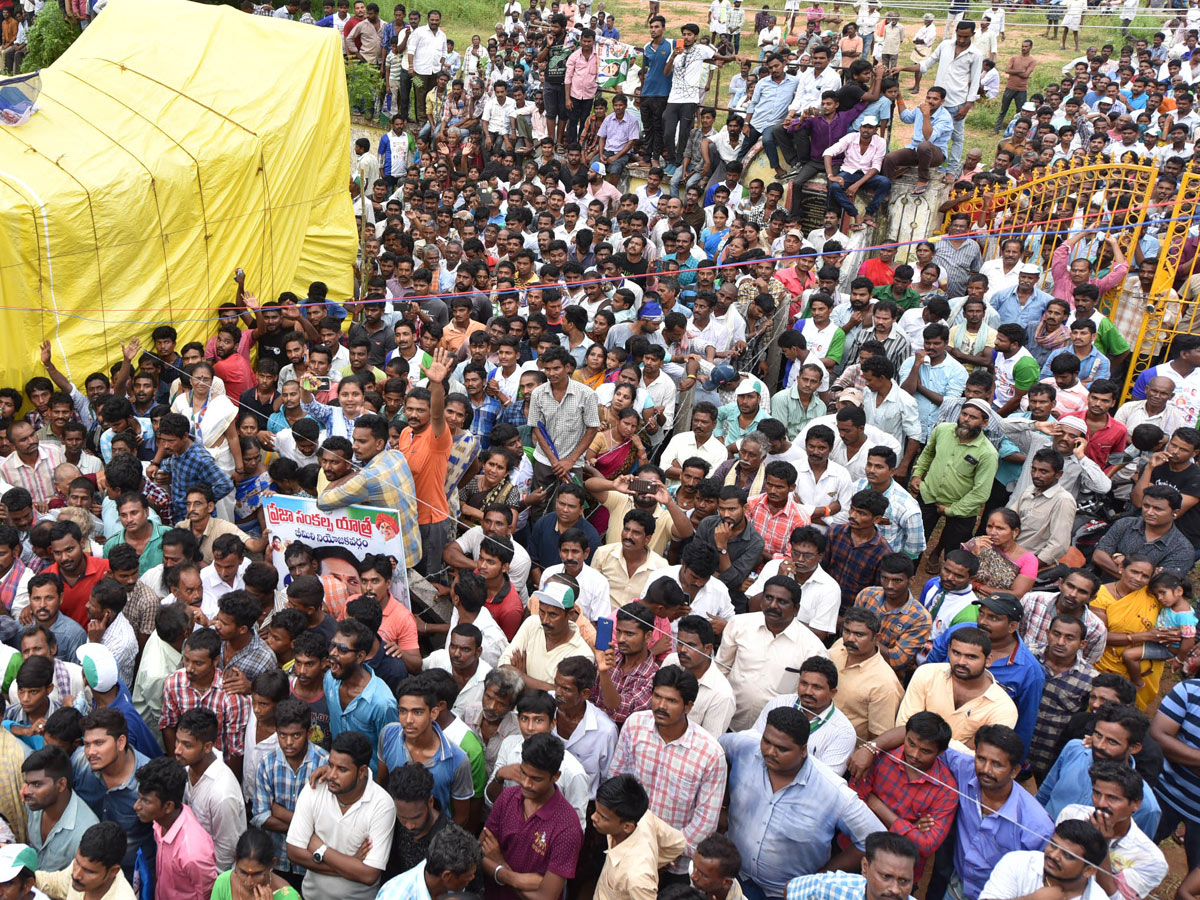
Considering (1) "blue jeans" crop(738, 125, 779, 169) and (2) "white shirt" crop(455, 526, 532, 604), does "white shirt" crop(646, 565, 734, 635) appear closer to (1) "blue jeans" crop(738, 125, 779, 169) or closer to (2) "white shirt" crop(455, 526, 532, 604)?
(2) "white shirt" crop(455, 526, 532, 604)

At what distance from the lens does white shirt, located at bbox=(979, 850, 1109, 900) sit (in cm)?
425

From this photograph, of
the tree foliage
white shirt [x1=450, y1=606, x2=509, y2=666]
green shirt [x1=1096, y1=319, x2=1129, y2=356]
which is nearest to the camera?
white shirt [x1=450, y1=606, x2=509, y2=666]

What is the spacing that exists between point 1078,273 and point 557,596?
619 centimetres

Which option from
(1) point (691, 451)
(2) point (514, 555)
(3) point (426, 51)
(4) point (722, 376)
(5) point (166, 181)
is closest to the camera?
(2) point (514, 555)

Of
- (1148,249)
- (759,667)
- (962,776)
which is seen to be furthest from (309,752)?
(1148,249)

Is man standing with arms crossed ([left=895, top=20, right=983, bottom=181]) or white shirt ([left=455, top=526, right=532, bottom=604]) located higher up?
man standing with arms crossed ([left=895, top=20, right=983, bottom=181])

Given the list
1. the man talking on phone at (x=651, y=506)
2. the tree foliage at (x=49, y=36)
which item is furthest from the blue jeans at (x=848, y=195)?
the tree foliage at (x=49, y=36)

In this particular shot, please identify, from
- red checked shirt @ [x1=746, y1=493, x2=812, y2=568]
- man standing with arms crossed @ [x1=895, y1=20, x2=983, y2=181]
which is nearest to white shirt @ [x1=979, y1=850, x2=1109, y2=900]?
red checked shirt @ [x1=746, y1=493, x2=812, y2=568]

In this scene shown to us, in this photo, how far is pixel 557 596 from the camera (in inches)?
209

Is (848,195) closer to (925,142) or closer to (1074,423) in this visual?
(925,142)

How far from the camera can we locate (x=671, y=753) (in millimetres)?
4727

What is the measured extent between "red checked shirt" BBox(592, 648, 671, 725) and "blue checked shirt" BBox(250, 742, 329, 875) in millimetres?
1311

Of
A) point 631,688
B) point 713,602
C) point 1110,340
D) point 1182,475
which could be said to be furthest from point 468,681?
point 1110,340

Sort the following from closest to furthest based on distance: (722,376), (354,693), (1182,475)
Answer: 1. (354,693)
2. (1182,475)
3. (722,376)
